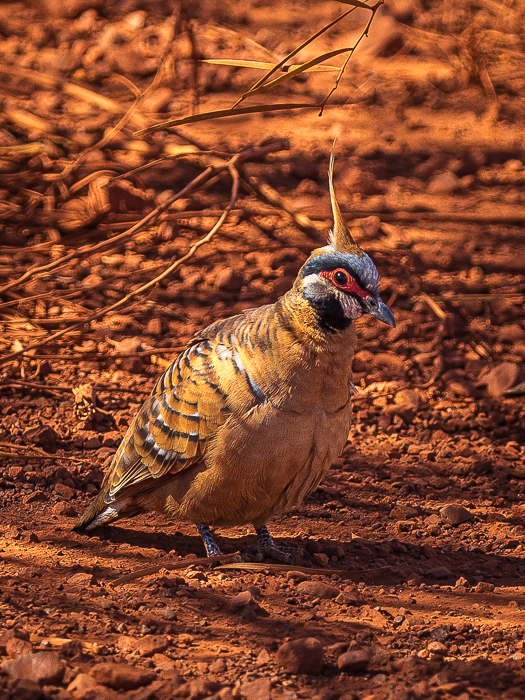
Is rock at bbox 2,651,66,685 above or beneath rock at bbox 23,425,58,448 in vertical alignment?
beneath

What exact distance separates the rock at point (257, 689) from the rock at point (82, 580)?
0.99 meters

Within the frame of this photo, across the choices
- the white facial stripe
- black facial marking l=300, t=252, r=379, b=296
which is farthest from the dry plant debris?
the white facial stripe

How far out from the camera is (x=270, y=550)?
13.2 feet

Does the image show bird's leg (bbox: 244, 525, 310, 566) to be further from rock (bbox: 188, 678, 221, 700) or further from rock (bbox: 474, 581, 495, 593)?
rock (bbox: 188, 678, 221, 700)

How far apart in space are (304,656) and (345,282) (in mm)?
1468

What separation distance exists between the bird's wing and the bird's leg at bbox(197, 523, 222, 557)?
0.93 ft

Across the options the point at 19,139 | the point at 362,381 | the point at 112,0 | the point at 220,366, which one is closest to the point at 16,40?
the point at 112,0

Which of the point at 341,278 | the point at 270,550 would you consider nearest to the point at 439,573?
the point at 270,550

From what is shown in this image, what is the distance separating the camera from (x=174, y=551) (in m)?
4.11

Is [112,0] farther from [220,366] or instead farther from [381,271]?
[220,366]

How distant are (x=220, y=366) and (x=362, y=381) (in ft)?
7.55

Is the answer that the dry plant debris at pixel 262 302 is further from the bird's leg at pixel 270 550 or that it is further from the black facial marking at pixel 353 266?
the black facial marking at pixel 353 266

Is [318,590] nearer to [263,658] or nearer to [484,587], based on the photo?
[263,658]

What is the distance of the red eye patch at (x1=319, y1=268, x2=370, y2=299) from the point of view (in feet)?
11.9
